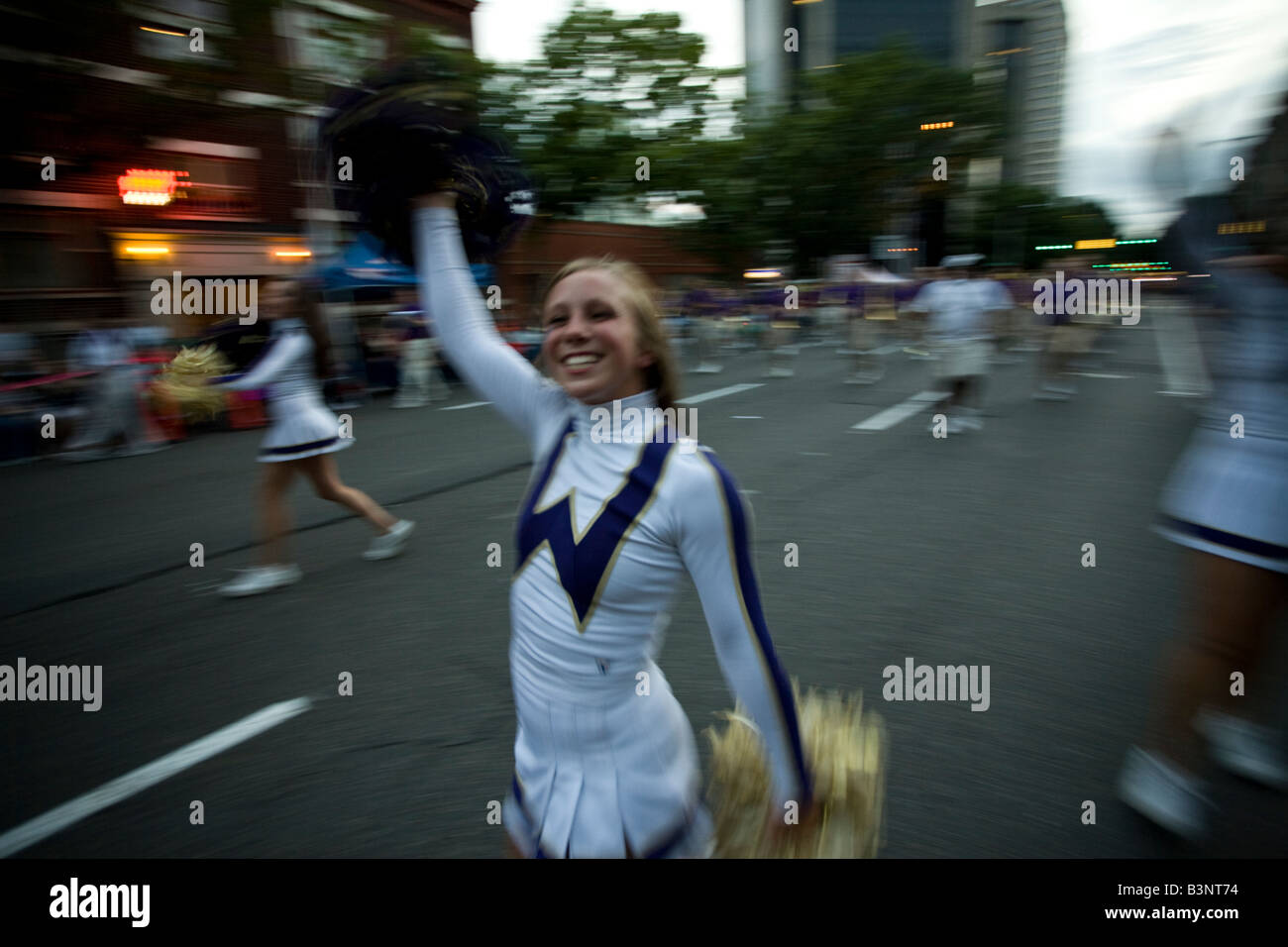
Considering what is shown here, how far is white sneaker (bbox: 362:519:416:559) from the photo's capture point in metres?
5.61

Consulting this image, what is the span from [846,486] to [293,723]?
5.21 metres

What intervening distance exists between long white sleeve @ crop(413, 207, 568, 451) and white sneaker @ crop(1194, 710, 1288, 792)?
2.49m

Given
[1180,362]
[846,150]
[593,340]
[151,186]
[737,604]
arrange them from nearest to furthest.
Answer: [737,604], [593,340], [1180,362], [151,186], [846,150]

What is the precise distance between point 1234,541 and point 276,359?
481 centimetres

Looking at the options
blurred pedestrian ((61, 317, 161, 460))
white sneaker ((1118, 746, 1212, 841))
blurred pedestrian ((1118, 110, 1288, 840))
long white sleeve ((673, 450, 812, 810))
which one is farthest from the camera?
blurred pedestrian ((61, 317, 161, 460))

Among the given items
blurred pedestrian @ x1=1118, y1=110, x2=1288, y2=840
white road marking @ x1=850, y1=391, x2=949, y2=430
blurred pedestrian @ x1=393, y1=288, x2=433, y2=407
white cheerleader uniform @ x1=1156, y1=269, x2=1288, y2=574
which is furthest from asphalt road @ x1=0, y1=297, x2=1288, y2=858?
blurred pedestrian @ x1=393, y1=288, x2=433, y2=407

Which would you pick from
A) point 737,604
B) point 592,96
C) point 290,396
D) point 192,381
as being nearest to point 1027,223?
point 592,96

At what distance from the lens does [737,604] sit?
1371 millimetres

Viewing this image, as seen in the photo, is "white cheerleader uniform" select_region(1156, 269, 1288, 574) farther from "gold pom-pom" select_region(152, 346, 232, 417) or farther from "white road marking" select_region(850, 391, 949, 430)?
"gold pom-pom" select_region(152, 346, 232, 417)

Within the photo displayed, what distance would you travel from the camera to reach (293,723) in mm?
3395

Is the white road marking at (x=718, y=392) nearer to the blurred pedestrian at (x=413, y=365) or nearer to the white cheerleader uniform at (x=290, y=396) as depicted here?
the blurred pedestrian at (x=413, y=365)

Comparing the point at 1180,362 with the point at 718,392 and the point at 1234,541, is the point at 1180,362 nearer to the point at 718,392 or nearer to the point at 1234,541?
the point at 718,392
